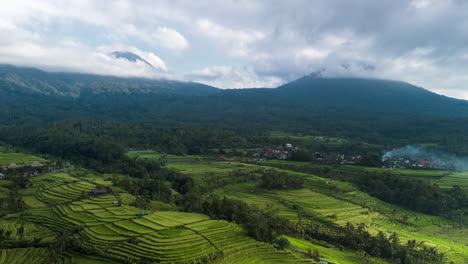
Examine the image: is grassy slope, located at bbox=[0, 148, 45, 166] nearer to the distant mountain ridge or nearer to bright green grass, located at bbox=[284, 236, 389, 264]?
bright green grass, located at bbox=[284, 236, 389, 264]

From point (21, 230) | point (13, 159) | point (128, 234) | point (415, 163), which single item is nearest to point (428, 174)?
point (415, 163)

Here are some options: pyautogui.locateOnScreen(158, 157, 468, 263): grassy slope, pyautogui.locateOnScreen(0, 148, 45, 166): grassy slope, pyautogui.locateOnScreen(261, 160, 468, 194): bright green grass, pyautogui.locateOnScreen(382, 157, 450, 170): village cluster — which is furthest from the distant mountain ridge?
pyautogui.locateOnScreen(158, 157, 468, 263): grassy slope

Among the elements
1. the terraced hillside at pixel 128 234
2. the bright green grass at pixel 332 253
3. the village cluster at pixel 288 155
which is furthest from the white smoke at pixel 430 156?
the terraced hillside at pixel 128 234

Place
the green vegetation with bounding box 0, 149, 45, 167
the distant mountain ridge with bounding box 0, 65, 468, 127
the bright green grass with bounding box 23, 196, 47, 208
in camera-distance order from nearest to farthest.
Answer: the bright green grass with bounding box 23, 196, 47, 208, the green vegetation with bounding box 0, 149, 45, 167, the distant mountain ridge with bounding box 0, 65, 468, 127

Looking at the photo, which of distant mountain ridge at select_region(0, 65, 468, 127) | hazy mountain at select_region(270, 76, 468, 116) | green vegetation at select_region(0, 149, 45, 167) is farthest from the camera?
hazy mountain at select_region(270, 76, 468, 116)

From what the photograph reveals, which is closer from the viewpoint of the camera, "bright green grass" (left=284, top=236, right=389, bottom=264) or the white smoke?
"bright green grass" (left=284, top=236, right=389, bottom=264)

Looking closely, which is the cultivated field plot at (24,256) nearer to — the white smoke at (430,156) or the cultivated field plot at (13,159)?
the cultivated field plot at (13,159)

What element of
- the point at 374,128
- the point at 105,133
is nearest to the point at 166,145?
the point at 105,133

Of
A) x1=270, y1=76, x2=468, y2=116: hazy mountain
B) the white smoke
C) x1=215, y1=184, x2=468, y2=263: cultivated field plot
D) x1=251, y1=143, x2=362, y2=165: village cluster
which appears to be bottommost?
x1=215, y1=184, x2=468, y2=263: cultivated field plot
